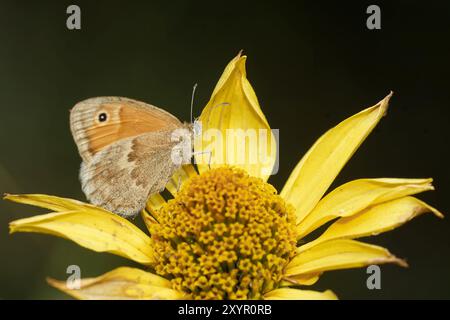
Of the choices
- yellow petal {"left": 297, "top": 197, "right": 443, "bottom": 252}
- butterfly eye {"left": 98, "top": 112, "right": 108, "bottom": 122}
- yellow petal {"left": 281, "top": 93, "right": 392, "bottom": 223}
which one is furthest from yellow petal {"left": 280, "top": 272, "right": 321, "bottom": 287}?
butterfly eye {"left": 98, "top": 112, "right": 108, "bottom": 122}

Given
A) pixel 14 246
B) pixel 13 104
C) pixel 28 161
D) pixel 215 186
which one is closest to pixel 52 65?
pixel 13 104

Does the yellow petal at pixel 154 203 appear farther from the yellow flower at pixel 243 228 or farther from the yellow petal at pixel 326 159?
the yellow petal at pixel 326 159

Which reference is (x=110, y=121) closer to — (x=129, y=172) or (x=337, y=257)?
(x=129, y=172)

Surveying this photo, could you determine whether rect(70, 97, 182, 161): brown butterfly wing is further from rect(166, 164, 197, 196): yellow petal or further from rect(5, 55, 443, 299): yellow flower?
rect(5, 55, 443, 299): yellow flower

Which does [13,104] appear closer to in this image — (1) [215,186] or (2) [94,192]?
(2) [94,192]

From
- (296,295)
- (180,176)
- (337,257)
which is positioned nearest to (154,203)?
(180,176)

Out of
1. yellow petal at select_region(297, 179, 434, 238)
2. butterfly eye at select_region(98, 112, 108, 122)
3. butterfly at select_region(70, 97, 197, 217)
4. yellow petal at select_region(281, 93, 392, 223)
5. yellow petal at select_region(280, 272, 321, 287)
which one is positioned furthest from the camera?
butterfly eye at select_region(98, 112, 108, 122)
